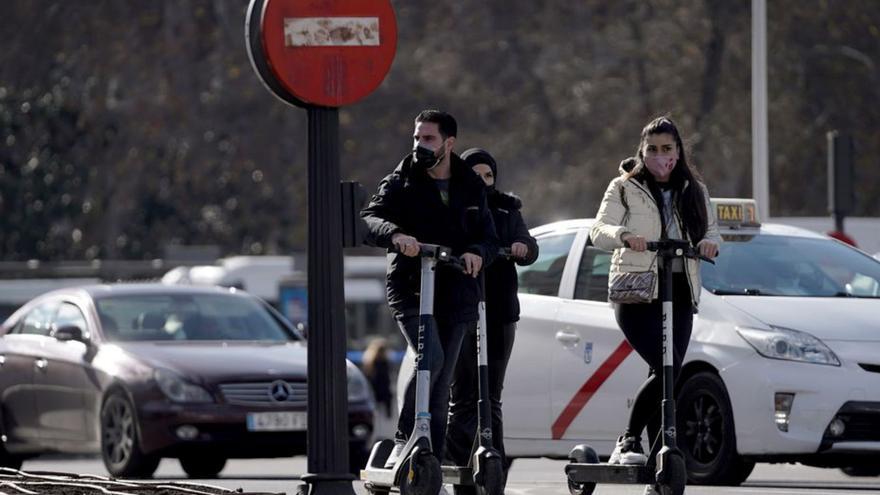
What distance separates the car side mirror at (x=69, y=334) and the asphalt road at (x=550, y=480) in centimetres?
108

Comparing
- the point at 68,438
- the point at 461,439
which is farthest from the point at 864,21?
the point at 461,439

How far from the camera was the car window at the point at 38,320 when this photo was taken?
16.6 metres

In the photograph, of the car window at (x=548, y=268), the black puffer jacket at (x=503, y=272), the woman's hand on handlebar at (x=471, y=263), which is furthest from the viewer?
the car window at (x=548, y=268)

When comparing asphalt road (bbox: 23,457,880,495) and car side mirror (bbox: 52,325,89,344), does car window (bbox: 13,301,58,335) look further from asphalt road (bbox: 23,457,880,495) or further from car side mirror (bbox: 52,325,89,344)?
asphalt road (bbox: 23,457,880,495)

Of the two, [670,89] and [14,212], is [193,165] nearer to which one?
[14,212]

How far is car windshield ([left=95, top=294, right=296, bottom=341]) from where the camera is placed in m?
15.9

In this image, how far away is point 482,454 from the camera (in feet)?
31.5

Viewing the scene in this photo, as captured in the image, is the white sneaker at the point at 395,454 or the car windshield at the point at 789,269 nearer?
the white sneaker at the point at 395,454

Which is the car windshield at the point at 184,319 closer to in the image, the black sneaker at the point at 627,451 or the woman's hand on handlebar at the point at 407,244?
the black sneaker at the point at 627,451

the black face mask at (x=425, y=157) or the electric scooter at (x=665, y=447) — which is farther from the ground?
the black face mask at (x=425, y=157)

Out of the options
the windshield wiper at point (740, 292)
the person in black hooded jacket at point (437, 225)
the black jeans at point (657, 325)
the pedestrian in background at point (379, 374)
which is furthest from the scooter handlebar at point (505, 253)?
the pedestrian in background at point (379, 374)

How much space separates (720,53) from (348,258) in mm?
7729

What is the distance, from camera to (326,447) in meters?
9.64

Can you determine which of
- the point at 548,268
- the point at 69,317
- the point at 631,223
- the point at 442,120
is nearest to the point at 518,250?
the point at 631,223
